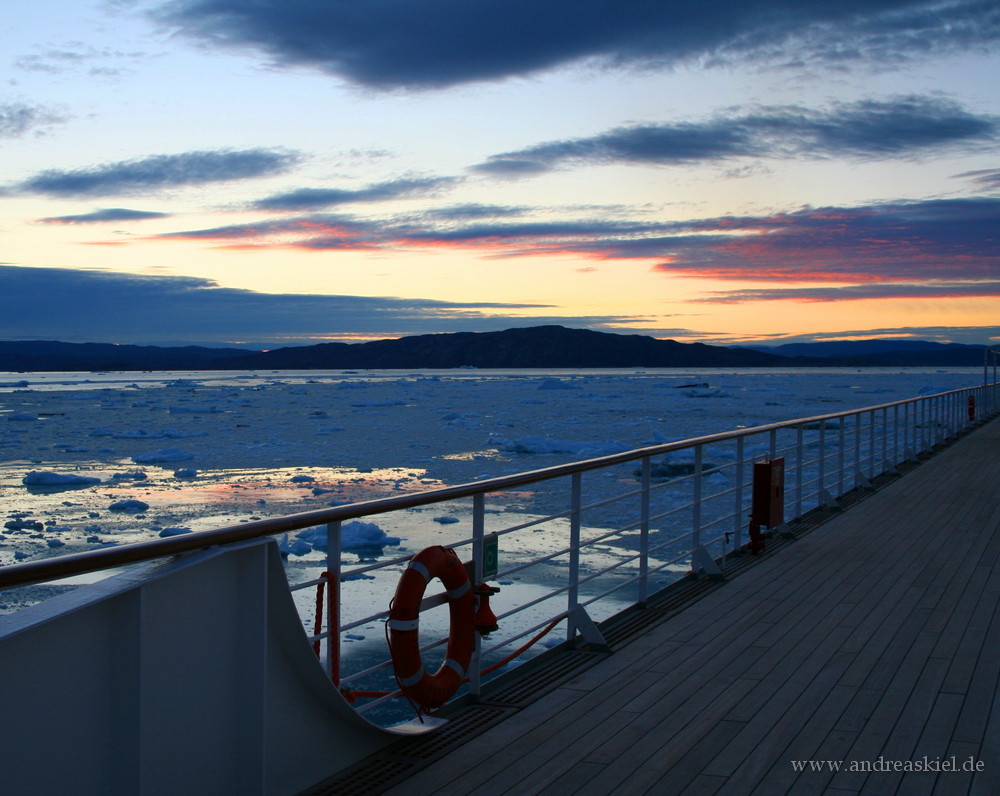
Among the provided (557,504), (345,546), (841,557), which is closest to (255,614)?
(841,557)

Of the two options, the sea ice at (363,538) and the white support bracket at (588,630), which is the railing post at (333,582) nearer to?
the white support bracket at (588,630)

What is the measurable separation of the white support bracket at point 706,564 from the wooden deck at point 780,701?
0.10 meters

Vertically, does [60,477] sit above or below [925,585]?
below

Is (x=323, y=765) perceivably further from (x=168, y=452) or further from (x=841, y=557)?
(x=168, y=452)

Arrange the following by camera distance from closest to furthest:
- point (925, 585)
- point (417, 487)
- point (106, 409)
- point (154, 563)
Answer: point (154, 563), point (925, 585), point (417, 487), point (106, 409)

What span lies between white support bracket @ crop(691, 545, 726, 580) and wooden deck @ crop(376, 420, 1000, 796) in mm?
104

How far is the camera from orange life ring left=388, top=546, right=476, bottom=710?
2.52 m

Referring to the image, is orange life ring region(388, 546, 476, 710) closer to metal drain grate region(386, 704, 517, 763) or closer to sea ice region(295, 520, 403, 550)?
metal drain grate region(386, 704, 517, 763)

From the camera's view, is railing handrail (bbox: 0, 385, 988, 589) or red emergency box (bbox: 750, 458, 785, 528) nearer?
railing handrail (bbox: 0, 385, 988, 589)

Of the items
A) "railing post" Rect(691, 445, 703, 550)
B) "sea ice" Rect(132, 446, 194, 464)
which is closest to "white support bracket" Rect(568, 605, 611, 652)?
"railing post" Rect(691, 445, 703, 550)

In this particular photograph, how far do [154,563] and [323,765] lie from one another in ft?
2.74

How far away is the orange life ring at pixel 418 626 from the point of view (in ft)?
8.28

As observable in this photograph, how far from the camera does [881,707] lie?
296 cm

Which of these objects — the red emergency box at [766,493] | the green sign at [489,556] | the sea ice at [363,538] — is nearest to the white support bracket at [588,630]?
the green sign at [489,556]
